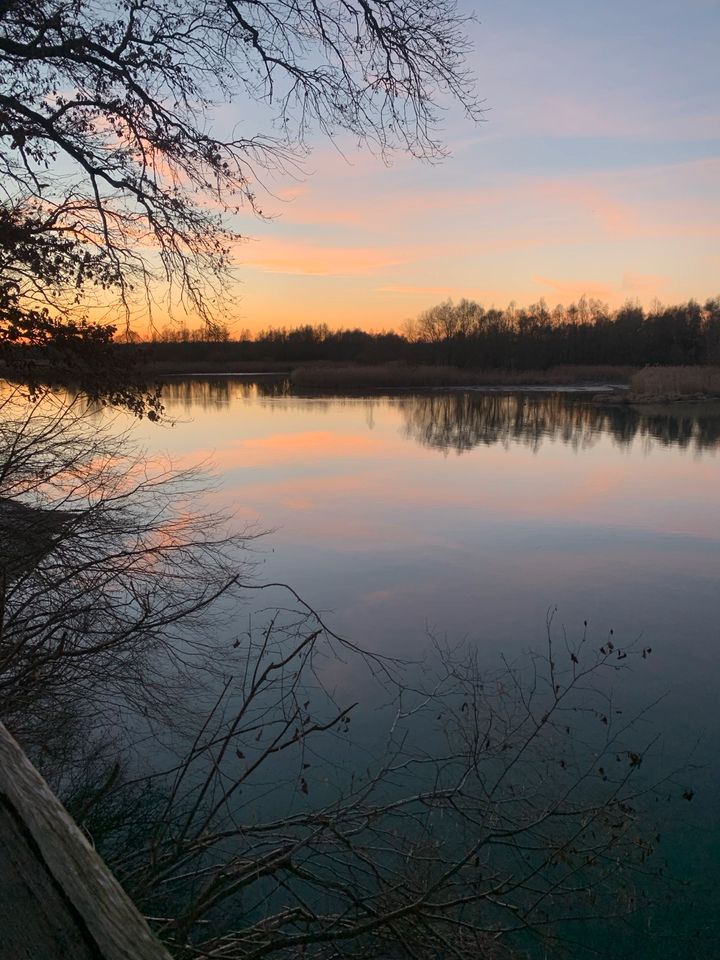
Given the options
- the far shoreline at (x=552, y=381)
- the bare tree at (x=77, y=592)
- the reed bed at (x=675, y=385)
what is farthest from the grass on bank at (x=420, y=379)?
the bare tree at (x=77, y=592)

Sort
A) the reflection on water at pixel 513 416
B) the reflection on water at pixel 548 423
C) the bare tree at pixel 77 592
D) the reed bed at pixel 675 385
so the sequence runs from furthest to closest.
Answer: the reed bed at pixel 675 385, the reflection on water at pixel 513 416, the reflection on water at pixel 548 423, the bare tree at pixel 77 592

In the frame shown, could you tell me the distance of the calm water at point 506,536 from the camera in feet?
18.8

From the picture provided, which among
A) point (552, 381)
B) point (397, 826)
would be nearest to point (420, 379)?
point (552, 381)

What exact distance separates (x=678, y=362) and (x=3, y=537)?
2193 inches

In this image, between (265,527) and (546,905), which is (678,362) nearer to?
(265,527)

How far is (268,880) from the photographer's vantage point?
335 cm

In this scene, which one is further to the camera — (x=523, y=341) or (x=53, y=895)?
(x=523, y=341)

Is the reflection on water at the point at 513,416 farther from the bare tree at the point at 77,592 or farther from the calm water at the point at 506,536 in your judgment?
the bare tree at the point at 77,592

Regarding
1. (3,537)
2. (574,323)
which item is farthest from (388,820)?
(574,323)

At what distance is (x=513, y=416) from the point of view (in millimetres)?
23312

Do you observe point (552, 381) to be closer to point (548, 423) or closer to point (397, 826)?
point (548, 423)

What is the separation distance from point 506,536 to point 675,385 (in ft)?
77.7

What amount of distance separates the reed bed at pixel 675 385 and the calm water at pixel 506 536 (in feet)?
30.3

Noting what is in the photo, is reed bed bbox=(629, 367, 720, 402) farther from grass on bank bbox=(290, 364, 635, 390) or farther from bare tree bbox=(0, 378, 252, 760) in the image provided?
bare tree bbox=(0, 378, 252, 760)
